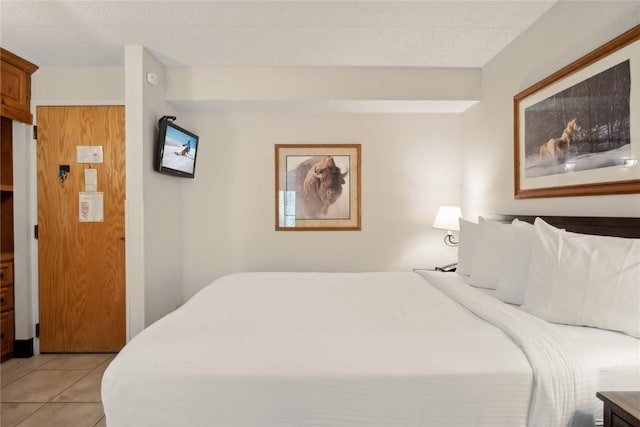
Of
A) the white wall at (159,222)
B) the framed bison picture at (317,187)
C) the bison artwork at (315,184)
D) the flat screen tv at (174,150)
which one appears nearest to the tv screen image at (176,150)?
the flat screen tv at (174,150)

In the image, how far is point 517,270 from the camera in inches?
74.7

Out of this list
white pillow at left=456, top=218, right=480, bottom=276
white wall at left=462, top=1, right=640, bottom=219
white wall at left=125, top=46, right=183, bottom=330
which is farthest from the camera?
white wall at left=125, top=46, right=183, bottom=330

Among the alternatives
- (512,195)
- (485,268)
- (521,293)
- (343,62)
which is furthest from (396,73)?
(521,293)

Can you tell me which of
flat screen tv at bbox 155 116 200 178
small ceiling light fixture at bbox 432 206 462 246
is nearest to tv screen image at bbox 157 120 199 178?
flat screen tv at bbox 155 116 200 178

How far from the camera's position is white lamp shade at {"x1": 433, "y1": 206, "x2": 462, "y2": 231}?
10.7ft

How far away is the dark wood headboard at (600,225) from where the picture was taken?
160 centimetres

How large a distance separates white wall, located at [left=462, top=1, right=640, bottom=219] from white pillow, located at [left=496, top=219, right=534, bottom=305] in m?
0.37

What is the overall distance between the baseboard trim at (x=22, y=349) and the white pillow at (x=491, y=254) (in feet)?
12.9

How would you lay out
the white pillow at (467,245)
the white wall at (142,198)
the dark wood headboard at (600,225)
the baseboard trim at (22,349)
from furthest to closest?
the baseboard trim at (22,349)
the white wall at (142,198)
the white pillow at (467,245)
the dark wood headboard at (600,225)

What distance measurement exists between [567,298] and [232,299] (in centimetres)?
174

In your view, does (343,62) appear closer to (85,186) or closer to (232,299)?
(232,299)

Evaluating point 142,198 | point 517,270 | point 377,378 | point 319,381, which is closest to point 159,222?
point 142,198

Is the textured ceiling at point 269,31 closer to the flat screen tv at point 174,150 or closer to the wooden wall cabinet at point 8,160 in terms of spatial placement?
the wooden wall cabinet at point 8,160

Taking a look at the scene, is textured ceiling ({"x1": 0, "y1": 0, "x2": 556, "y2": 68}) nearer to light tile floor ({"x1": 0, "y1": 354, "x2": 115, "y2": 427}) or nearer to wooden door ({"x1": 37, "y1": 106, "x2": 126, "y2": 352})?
wooden door ({"x1": 37, "y1": 106, "x2": 126, "y2": 352})
